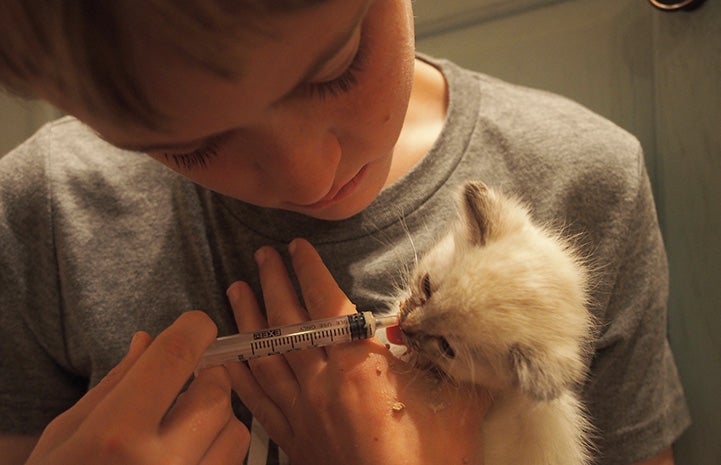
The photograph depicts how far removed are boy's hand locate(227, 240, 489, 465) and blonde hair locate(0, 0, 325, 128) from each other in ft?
1.56

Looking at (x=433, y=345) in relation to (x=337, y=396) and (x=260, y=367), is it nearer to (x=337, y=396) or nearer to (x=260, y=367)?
(x=337, y=396)

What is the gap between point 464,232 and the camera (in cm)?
98

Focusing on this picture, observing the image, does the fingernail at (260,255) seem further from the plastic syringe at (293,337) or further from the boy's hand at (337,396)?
the plastic syringe at (293,337)

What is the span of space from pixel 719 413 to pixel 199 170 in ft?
4.76

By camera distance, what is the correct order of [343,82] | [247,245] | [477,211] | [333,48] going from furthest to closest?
[247,245] → [477,211] → [343,82] → [333,48]

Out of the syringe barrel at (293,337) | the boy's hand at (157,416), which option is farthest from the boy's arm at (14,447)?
the syringe barrel at (293,337)

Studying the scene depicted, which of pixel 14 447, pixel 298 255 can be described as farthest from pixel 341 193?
pixel 14 447

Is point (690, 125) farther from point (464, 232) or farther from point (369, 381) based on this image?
point (369, 381)

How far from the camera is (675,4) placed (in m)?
1.34

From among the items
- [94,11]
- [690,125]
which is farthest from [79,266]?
[690,125]

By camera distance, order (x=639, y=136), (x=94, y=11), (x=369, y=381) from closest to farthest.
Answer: (x=94, y=11), (x=369, y=381), (x=639, y=136)

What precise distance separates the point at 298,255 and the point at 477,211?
316 millimetres

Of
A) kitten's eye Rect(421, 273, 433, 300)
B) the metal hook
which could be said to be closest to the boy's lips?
kitten's eye Rect(421, 273, 433, 300)

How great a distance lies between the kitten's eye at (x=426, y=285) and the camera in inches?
38.2
